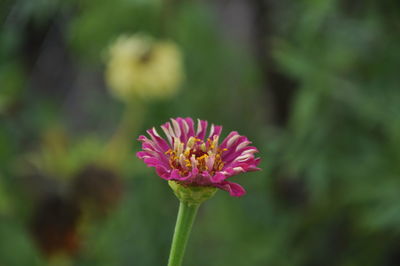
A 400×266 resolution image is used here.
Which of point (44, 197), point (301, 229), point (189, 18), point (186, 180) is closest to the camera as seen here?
point (186, 180)

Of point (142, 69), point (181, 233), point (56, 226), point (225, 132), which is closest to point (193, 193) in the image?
point (181, 233)

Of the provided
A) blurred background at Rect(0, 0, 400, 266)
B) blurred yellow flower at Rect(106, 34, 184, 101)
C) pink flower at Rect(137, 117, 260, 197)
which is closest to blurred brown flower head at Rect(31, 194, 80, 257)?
blurred background at Rect(0, 0, 400, 266)

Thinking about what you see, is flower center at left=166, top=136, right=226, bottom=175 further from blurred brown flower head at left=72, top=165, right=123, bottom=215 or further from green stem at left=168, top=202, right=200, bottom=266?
blurred brown flower head at left=72, top=165, right=123, bottom=215

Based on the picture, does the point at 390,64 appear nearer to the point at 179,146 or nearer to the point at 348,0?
the point at 348,0

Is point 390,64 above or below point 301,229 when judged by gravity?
above

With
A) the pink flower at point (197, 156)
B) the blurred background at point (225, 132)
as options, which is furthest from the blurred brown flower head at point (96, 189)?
the pink flower at point (197, 156)

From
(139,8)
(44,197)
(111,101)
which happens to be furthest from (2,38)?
(111,101)
